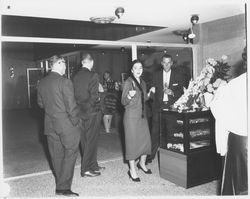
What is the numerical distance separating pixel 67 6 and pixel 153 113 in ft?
6.68

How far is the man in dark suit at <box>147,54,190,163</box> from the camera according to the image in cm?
431

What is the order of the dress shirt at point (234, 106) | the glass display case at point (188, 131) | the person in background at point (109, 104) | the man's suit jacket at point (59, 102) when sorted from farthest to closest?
the person in background at point (109, 104)
the glass display case at point (188, 131)
the man's suit jacket at point (59, 102)
the dress shirt at point (234, 106)

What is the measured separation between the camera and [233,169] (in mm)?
2406

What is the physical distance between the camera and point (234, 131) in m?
2.30

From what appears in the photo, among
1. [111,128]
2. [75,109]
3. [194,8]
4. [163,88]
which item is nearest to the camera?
[75,109]

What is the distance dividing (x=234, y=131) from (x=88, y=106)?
6.87 ft

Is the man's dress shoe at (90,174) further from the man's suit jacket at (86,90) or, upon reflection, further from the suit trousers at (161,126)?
the suit trousers at (161,126)

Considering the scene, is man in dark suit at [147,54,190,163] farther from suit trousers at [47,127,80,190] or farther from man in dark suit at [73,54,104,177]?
suit trousers at [47,127,80,190]

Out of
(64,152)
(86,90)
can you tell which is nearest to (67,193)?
(64,152)

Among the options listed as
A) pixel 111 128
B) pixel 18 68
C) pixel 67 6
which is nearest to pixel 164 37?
pixel 111 128

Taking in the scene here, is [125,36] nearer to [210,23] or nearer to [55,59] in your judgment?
[210,23]

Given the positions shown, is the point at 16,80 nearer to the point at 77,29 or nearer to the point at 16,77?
the point at 16,77

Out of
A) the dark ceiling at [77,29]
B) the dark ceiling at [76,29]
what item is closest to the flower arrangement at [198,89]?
the dark ceiling at [76,29]

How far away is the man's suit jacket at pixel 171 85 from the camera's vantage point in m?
4.31
